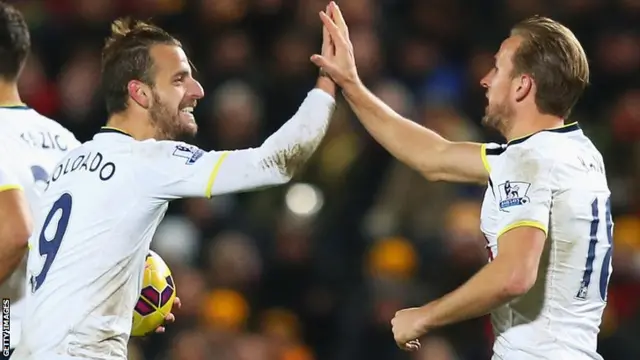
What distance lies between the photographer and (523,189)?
14.1ft

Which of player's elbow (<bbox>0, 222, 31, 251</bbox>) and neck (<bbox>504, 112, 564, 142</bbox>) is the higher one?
neck (<bbox>504, 112, 564, 142</bbox>)

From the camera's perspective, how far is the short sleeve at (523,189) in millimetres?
4223

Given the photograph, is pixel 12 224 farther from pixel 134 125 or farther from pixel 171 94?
pixel 171 94

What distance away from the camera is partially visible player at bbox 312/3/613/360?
4.20m

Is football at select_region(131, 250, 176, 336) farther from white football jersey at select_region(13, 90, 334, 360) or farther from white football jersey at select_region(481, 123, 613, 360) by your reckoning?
white football jersey at select_region(481, 123, 613, 360)

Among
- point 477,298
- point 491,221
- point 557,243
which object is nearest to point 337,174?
point 491,221

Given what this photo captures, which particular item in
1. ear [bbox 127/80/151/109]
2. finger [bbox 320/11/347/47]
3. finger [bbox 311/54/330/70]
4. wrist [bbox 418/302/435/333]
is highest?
finger [bbox 320/11/347/47]

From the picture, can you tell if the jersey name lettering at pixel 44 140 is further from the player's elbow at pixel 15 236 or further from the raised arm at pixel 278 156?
the raised arm at pixel 278 156

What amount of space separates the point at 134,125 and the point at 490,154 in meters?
1.51

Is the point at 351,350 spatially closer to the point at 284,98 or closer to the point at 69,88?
the point at 284,98

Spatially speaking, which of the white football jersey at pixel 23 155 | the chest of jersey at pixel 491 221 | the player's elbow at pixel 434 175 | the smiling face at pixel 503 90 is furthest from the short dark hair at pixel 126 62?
the chest of jersey at pixel 491 221

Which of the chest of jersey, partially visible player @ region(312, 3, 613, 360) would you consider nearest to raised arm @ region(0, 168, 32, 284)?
partially visible player @ region(312, 3, 613, 360)

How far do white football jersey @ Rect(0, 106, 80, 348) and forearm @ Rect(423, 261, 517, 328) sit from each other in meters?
2.20

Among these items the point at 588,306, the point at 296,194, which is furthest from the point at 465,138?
the point at 588,306
